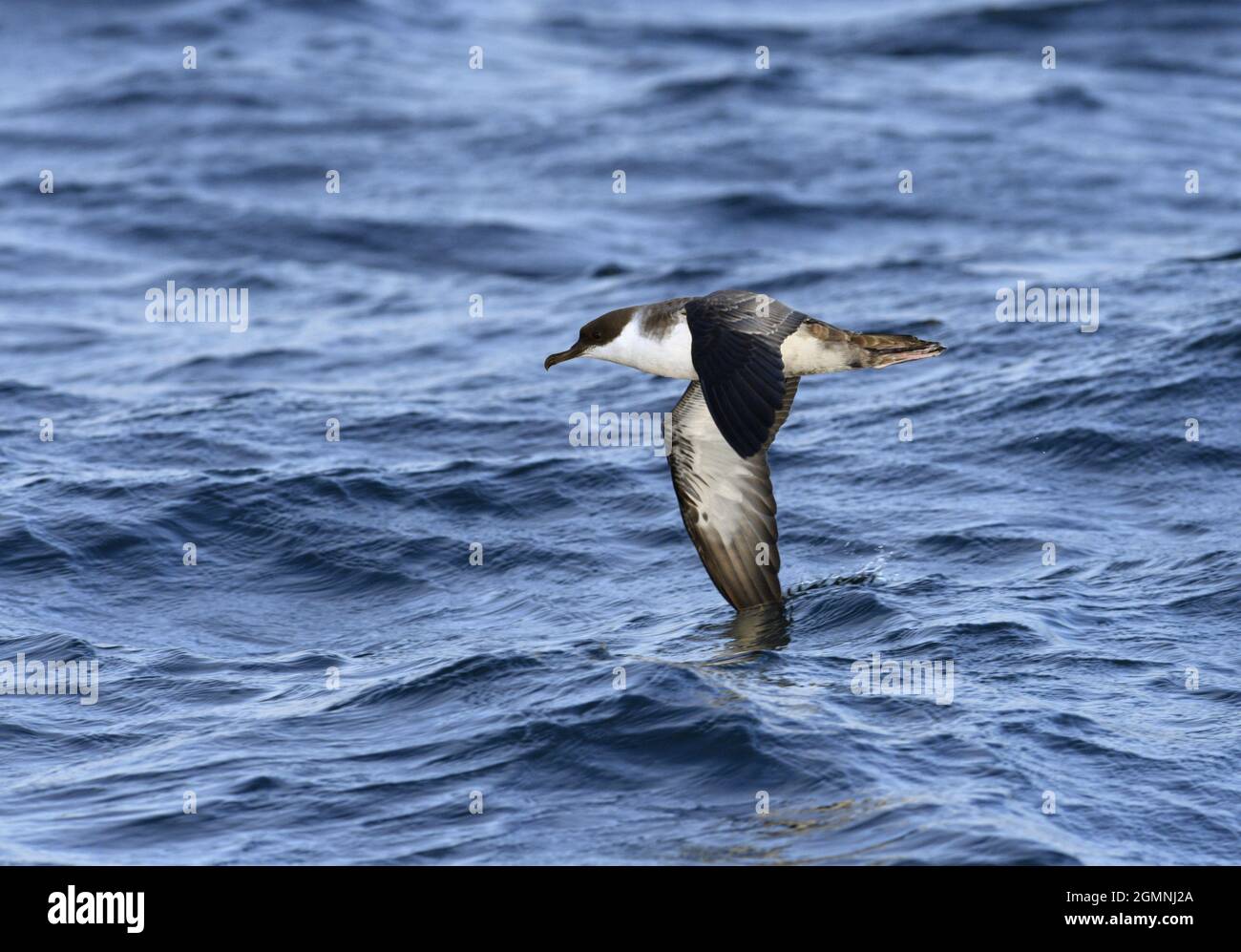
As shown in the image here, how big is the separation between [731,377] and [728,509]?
6.88 ft

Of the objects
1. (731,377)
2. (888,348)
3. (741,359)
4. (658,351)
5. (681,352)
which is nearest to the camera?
(731,377)

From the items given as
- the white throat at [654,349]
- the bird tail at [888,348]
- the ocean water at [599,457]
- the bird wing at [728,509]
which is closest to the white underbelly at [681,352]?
the white throat at [654,349]

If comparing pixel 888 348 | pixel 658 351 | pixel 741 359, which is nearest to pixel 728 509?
pixel 658 351

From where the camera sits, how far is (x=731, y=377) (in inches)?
388

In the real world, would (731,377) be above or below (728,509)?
above

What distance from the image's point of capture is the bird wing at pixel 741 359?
9.54 m

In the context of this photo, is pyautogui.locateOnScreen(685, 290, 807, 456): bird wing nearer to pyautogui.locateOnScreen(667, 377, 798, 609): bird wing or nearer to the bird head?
the bird head

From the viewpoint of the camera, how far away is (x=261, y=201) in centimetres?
2481

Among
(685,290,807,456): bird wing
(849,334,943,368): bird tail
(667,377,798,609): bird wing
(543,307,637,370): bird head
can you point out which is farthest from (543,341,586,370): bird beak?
(849,334,943,368): bird tail

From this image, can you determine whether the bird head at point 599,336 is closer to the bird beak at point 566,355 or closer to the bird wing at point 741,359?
the bird beak at point 566,355

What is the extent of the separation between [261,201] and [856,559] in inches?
573

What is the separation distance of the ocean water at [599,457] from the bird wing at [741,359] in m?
1.59

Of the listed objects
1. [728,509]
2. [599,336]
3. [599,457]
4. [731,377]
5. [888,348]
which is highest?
[599,336]

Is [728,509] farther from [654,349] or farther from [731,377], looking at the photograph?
[731,377]
